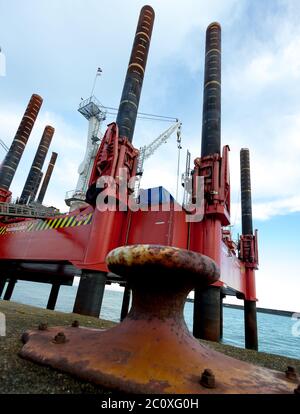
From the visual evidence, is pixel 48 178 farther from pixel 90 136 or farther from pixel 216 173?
pixel 216 173

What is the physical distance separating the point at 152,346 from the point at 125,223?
783 cm

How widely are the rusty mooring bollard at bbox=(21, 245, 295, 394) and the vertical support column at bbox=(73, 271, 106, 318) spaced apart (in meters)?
5.84

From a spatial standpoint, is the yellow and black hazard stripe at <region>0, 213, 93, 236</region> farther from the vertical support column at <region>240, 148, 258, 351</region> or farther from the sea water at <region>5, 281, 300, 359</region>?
the sea water at <region>5, 281, 300, 359</region>

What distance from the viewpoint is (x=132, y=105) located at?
12695 mm

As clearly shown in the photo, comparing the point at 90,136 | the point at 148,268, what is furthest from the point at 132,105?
the point at 90,136

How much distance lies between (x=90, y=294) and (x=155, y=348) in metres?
6.70

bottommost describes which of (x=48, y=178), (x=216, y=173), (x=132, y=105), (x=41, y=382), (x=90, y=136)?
(x=41, y=382)

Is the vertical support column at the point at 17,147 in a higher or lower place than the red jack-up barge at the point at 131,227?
higher

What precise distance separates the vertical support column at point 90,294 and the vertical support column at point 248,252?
12.3 m

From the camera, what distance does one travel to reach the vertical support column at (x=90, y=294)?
7.66 meters

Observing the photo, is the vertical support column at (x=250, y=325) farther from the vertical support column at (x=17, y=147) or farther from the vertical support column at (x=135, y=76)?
the vertical support column at (x=17, y=147)

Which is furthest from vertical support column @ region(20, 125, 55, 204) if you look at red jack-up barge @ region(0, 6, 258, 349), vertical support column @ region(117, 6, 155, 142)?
vertical support column @ region(117, 6, 155, 142)

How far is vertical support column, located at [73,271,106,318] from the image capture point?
766 centimetres

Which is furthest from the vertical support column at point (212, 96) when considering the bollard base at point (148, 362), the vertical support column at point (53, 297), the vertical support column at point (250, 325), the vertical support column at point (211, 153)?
the vertical support column at point (53, 297)
